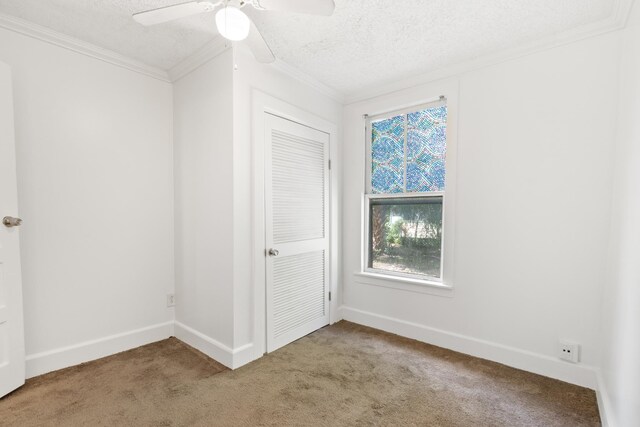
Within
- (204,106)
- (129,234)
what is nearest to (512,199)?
(204,106)

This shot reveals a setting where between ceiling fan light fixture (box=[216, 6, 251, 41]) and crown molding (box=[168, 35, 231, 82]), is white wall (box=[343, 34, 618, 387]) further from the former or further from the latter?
ceiling fan light fixture (box=[216, 6, 251, 41])

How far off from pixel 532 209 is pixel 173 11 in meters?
2.54

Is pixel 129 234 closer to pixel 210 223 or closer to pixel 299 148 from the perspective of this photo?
pixel 210 223

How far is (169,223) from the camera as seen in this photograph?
109 inches

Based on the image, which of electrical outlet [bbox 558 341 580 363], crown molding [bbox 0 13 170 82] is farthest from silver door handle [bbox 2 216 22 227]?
electrical outlet [bbox 558 341 580 363]

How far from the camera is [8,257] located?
185cm

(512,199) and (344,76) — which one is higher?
(344,76)

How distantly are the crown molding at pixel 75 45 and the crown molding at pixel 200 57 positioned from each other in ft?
0.51

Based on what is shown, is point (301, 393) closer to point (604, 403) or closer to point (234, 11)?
point (604, 403)

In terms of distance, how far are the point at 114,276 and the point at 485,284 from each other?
2.99 m

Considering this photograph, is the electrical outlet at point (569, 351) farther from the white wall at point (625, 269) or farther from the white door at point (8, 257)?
the white door at point (8, 257)

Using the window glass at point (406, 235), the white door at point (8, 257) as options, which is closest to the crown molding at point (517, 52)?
the window glass at point (406, 235)

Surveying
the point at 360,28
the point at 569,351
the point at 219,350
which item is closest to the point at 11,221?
the point at 219,350

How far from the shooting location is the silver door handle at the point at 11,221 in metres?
1.83
